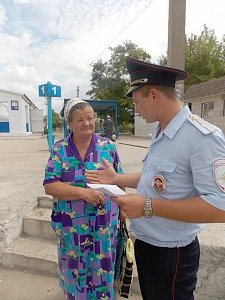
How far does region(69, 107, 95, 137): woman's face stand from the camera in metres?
2.00

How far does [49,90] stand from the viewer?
8.40 m

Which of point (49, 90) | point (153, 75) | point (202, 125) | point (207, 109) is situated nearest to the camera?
point (202, 125)

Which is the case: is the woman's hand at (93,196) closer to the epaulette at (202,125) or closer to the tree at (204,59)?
the epaulette at (202,125)

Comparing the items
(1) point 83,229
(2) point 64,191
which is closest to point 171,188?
(2) point 64,191

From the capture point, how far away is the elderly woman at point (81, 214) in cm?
198

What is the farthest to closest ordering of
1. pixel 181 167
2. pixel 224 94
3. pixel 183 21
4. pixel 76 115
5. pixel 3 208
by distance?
pixel 224 94 < pixel 183 21 < pixel 3 208 < pixel 76 115 < pixel 181 167

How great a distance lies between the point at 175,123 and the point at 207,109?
53.4 feet

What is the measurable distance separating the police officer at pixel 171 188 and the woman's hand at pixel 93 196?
1.39 feet

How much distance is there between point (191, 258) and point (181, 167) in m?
0.54

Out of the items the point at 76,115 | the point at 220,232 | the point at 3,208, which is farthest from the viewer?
the point at 3,208

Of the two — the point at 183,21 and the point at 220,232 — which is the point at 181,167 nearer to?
the point at 220,232

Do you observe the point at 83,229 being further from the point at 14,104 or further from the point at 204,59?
the point at 204,59

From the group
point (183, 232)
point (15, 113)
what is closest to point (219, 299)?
point (183, 232)

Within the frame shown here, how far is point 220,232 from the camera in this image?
8.43 feet
